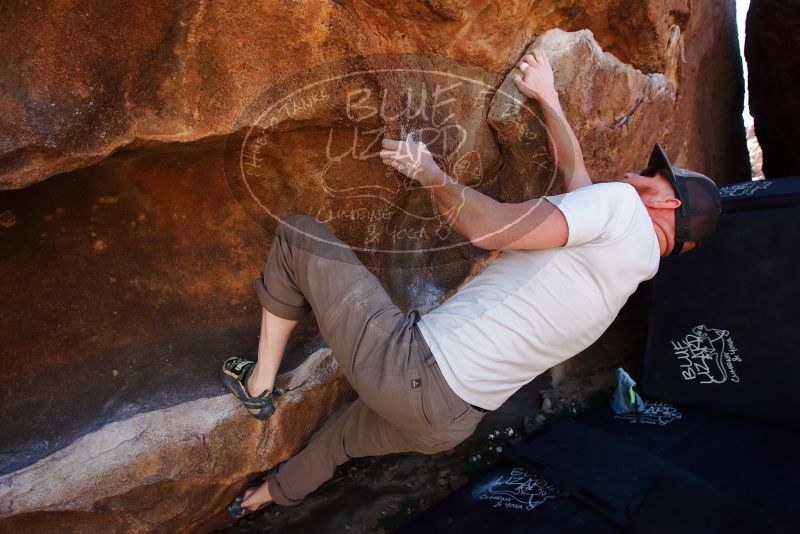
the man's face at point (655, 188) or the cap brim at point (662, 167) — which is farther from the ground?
the cap brim at point (662, 167)

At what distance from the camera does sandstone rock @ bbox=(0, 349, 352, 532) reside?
4.25 feet

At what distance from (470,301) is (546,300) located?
171 mm

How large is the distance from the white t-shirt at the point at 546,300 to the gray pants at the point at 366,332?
0.16 feet

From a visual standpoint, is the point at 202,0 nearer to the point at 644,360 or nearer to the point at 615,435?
the point at 615,435

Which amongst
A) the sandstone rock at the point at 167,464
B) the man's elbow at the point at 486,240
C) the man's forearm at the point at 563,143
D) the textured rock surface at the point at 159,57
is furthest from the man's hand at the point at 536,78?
the sandstone rock at the point at 167,464

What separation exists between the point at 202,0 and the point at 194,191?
588 mm

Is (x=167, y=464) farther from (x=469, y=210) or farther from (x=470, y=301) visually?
(x=469, y=210)

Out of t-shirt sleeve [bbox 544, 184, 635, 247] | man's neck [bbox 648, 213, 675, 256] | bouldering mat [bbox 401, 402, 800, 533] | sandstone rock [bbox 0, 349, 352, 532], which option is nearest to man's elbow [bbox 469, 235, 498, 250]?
t-shirt sleeve [bbox 544, 184, 635, 247]

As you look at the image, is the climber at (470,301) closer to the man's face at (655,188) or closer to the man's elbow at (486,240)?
the man's elbow at (486,240)

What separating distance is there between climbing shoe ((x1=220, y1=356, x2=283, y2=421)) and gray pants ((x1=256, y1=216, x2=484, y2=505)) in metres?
0.23

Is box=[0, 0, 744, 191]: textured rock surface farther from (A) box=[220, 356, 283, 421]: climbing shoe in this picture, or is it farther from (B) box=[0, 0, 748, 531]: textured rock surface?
(A) box=[220, 356, 283, 421]: climbing shoe

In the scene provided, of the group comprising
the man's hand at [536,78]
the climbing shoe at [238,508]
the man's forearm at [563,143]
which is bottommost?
the climbing shoe at [238,508]

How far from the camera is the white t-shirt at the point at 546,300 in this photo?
1.24 meters

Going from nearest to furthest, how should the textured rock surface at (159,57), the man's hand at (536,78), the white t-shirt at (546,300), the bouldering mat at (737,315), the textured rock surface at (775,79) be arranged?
the textured rock surface at (159,57) → the white t-shirt at (546,300) → the man's hand at (536,78) → the bouldering mat at (737,315) → the textured rock surface at (775,79)
